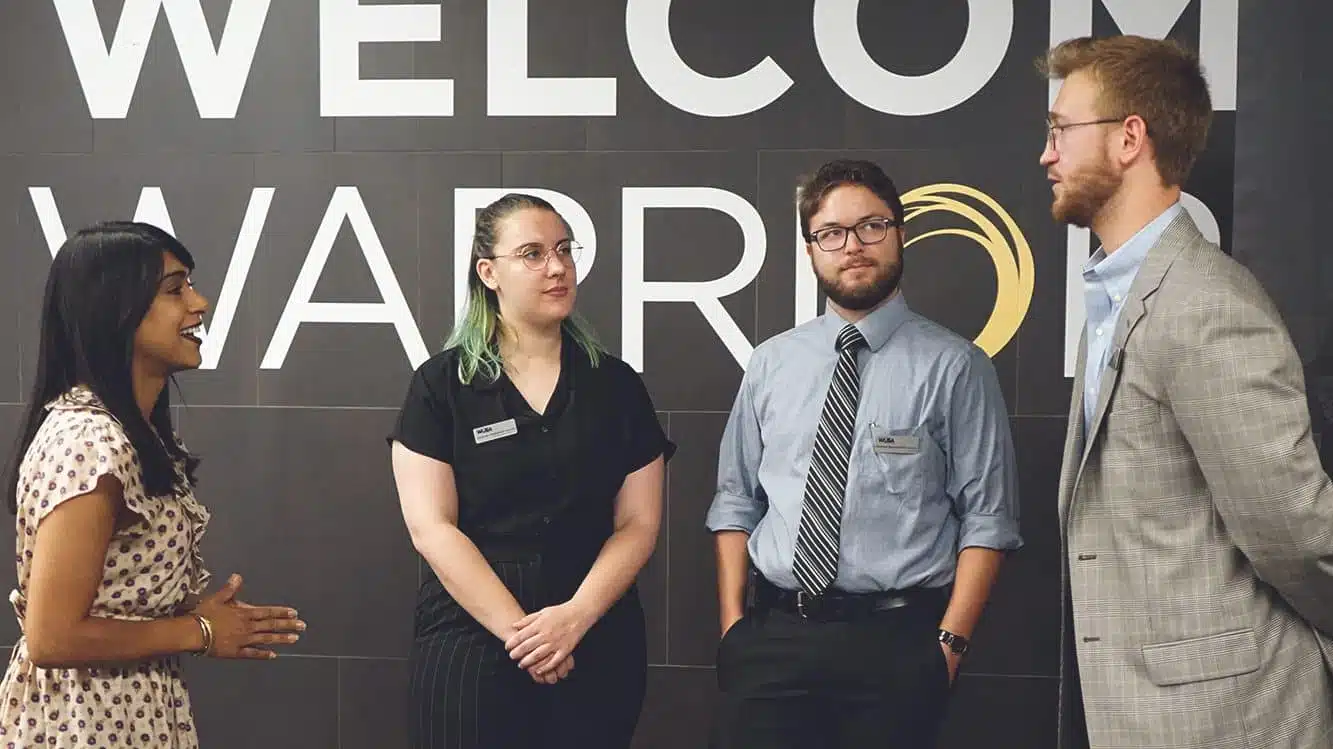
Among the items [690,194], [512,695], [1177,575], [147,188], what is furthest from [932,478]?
[147,188]

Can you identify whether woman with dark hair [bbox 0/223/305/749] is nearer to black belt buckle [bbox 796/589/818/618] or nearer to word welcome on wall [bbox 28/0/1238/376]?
black belt buckle [bbox 796/589/818/618]

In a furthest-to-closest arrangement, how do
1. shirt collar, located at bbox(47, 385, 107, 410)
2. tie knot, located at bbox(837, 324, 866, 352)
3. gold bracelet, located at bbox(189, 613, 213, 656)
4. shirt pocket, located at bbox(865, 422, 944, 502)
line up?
tie knot, located at bbox(837, 324, 866, 352) → shirt pocket, located at bbox(865, 422, 944, 502) → gold bracelet, located at bbox(189, 613, 213, 656) → shirt collar, located at bbox(47, 385, 107, 410)

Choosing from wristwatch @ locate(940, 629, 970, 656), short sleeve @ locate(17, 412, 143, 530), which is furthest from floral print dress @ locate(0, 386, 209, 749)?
wristwatch @ locate(940, 629, 970, 656)

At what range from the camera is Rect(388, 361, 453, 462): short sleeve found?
2.71 meters

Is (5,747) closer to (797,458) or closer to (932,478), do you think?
(797,458)

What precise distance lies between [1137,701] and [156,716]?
1.66 meters

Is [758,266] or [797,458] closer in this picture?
[797,458]

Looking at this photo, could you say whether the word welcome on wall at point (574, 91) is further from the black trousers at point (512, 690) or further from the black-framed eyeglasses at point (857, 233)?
the black trousers at point (512, 690)

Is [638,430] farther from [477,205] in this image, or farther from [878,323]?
[477,205]

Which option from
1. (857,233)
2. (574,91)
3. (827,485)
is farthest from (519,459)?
(574,91)

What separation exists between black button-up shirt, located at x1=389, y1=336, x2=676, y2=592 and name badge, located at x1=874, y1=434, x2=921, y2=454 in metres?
0.57

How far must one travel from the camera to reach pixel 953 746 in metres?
3.70

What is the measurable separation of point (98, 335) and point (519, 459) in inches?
34.6

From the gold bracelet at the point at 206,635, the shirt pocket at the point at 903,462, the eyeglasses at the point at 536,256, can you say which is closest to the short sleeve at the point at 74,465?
the gold bracelet at the point at 206,635
